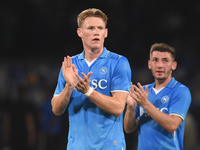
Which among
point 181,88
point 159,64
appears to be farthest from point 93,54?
point 181,88

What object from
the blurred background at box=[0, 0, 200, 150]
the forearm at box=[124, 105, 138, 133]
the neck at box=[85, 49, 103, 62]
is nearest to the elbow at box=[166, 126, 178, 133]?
the forearm at box=[124, 105, 138, 133]

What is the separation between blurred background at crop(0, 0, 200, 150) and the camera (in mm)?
8188

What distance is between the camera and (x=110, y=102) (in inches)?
137

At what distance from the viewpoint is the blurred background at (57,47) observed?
26.9 feet

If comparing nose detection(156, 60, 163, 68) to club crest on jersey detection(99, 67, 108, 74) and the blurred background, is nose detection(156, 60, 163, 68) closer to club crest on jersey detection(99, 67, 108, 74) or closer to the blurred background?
club crest on jersey detection(99, 67, 108, 74)

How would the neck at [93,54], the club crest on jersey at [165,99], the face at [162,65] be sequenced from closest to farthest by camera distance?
the neck at [93,54] < the club crest on jersey at [165,99] < the face at [162,65]

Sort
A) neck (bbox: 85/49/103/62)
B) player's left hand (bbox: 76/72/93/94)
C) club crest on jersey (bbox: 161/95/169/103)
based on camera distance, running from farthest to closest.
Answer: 1. club crest on jersey (bbox: 161/95/169/103)
2. neck (bbox: 85/49/103/62)
3. player's left hand (bbox: 76/72/93/94)

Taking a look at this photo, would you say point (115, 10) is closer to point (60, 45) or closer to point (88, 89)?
point (60, 45)

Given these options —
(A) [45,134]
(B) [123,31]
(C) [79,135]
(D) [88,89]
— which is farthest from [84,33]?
(B) [123,31]

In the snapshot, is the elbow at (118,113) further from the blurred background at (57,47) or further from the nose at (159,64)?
the blurred background at (57,47)

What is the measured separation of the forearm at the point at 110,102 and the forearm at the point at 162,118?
28.0 inches

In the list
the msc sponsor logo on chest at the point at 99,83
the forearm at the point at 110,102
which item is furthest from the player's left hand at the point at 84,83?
the msc sponsor logo on chest at the point at 99,83

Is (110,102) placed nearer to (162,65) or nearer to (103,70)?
(103,70)

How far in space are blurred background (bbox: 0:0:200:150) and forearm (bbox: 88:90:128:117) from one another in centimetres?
466
